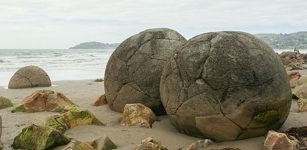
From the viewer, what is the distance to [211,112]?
17.3ft

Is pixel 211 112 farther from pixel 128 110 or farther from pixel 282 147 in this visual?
pixel 128 110

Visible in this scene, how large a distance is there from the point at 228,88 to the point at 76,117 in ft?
8.13

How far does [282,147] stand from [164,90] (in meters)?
1.92

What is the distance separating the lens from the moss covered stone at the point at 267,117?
5230 millimetres

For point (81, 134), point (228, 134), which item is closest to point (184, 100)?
point (228, 134)

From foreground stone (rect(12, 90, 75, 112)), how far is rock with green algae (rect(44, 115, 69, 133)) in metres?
1.73

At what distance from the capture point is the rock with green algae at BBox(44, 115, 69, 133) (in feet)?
19.4

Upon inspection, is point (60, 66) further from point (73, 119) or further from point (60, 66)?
point (73, 119)

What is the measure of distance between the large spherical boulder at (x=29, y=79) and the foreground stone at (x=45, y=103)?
6700 millimetres

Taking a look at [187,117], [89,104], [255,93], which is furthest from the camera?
[89,104]

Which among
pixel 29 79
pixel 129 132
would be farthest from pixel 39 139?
pixel 29 79

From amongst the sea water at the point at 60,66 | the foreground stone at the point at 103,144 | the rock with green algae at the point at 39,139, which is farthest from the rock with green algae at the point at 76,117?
the sea water at the point at 60,66

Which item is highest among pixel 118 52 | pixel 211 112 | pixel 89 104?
pixel 118 52

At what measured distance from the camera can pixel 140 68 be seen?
23.0ft
